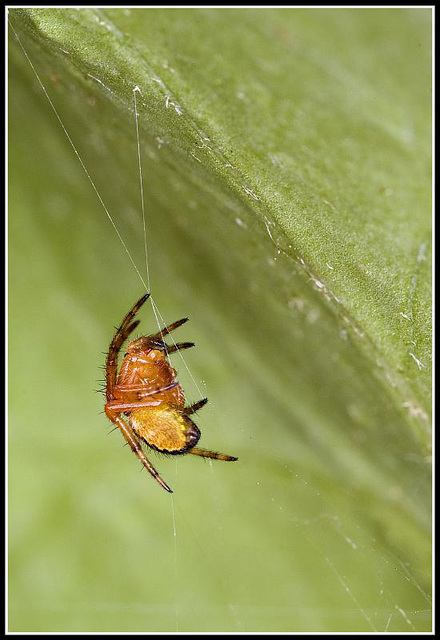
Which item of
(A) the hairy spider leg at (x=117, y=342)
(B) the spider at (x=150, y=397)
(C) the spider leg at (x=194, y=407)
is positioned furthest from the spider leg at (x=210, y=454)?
(A) the hairy spider leg at (x=117, y=342)

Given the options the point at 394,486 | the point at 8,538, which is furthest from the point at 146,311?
the point at 394,486

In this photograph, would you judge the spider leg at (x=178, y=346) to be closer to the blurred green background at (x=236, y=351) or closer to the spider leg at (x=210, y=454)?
the blurred green background at (x=236, y=351)

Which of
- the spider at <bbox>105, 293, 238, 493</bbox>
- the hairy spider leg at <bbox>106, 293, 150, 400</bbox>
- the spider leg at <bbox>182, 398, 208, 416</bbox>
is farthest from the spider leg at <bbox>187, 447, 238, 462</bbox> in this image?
the hairy spider leg at <bbox>106, 293, 150, 400</bbox>

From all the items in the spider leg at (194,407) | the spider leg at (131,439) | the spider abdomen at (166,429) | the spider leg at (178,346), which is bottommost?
the spider leg at (131,439)

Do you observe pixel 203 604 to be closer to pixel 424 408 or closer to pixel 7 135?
pixel 424 408

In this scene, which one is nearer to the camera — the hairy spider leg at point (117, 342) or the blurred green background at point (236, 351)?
the blurred green background at point (236, 351)
